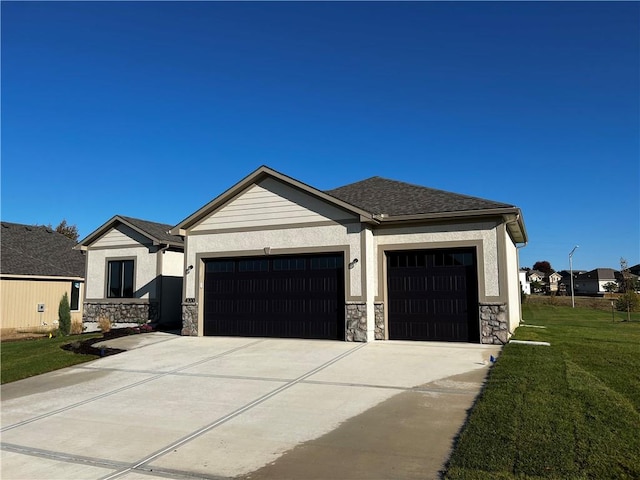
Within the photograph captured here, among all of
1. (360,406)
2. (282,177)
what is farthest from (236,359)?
(282,177)

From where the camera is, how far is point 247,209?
1566cm

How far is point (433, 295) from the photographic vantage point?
13.6 metres

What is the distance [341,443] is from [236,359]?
626 cm

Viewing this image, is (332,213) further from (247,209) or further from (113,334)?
(113,334)

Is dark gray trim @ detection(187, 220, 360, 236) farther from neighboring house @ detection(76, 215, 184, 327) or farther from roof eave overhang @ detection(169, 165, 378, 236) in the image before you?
neighboring house @ detection(76, 215, 184, 327)

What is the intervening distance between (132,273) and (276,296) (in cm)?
825

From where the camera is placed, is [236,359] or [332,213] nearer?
[236,359]

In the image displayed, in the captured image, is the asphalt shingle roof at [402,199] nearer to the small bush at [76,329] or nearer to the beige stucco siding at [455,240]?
the beige stucco siding at [455,240]

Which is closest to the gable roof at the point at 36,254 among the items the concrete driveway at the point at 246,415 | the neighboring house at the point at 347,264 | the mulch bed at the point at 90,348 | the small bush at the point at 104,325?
the small bush at the point at 104,325

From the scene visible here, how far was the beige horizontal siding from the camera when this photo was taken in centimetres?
2067

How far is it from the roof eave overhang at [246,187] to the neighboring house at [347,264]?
0.04 meters

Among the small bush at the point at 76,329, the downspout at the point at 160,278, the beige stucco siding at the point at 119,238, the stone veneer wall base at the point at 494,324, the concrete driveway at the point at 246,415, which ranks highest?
the beige stucco siding at the point at 119,238

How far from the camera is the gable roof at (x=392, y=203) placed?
43.1 ft

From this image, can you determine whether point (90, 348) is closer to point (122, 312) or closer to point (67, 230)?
point (122, 312)
